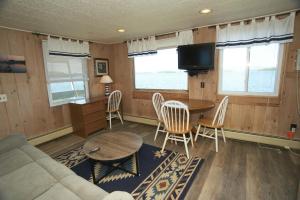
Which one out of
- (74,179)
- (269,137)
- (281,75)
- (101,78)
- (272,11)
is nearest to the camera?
(74,179)

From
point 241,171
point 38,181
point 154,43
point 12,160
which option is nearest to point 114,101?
point 154,43

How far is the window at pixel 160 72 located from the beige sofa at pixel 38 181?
2.83 metres

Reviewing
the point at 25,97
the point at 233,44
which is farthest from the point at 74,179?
the point at 233,44

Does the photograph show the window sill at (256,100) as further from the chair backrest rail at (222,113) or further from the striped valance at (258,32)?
the striped valance at (258,32)

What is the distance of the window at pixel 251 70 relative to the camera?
2746 millimetres

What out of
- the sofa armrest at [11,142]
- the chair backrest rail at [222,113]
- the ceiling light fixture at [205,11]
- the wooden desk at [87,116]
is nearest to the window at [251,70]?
the chair backrest rail at [222,113]

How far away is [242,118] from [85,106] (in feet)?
10.5

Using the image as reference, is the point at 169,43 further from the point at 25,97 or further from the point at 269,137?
the point at 25,97

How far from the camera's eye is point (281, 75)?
8.71ft

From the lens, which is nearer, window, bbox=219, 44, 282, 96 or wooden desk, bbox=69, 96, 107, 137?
window, bbox=219, 44, 282, 96

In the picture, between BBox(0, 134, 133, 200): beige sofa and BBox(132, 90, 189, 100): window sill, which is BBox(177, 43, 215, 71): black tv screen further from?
BBox(0, 134, 133, 200): beige sofa

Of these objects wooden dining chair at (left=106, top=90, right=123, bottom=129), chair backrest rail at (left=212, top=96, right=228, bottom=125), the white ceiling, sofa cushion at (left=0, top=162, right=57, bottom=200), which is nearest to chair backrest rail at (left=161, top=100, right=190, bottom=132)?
chair backrest rail at (left=212, top=96, right=228, bottom=125)

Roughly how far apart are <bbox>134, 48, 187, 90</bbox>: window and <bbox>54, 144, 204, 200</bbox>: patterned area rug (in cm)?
169

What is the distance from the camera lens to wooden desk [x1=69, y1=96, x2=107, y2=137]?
344 centimetres
